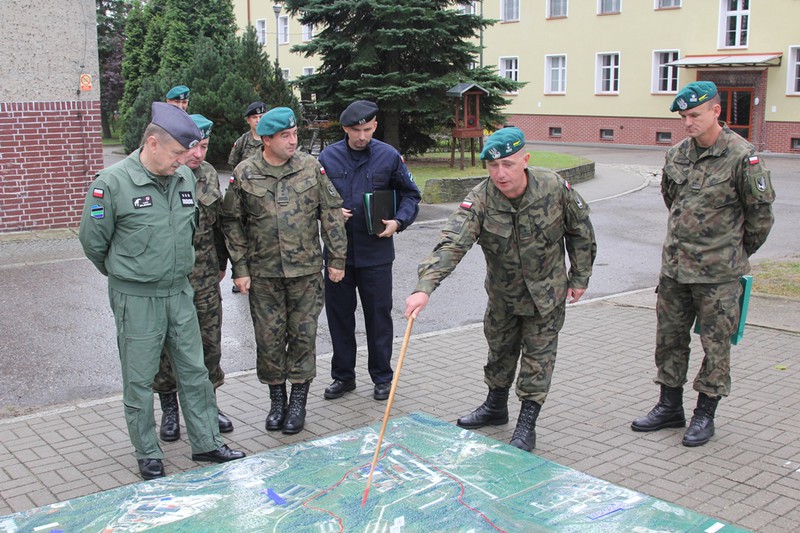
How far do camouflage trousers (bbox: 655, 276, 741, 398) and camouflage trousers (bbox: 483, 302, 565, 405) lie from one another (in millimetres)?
712

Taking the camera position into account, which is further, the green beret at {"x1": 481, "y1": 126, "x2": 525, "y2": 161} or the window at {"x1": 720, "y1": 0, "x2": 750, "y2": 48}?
the window at {"x1": 720, "y1": 0, "x2": 750, "y2": 48}

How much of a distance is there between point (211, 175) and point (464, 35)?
1670cm

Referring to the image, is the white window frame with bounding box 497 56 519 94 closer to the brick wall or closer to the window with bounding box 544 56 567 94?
the window with bounding box 544 56 567 94

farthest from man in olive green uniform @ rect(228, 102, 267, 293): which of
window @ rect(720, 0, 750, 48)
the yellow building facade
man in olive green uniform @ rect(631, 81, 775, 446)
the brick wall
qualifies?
window @ rect(720, 0, 750, 48)

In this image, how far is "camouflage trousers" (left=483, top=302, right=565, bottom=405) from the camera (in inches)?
198

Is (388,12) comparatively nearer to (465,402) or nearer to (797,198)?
(797,198)

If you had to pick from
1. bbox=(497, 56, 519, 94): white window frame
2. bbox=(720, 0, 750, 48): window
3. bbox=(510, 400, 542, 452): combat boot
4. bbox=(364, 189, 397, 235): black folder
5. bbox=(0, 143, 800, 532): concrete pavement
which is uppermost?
bbox=(720, 0, 750, 48): window

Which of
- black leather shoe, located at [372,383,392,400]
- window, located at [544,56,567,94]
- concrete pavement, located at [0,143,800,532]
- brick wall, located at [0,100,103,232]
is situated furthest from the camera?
window, located at [544,56,567,94]

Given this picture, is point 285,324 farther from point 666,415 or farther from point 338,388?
point 666,415

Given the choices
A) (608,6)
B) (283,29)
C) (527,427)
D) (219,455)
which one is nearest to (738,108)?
(608,6)

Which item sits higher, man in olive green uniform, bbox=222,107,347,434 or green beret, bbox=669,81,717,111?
green beret, bbox=669,81,717,111

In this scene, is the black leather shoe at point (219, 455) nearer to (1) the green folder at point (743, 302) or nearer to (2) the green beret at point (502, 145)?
(2) the green beret at point (502, 145)

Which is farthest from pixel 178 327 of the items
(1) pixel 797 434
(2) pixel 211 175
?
(1) pixel 797 434

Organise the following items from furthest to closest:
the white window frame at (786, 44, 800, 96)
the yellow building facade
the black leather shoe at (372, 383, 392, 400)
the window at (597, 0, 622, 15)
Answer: the window at (597, 0, 622, 15)
the yellow building facade
the white window frame at (786, 44, 800, 96)
the black leather shoe at (372, 383, 392, 400)
